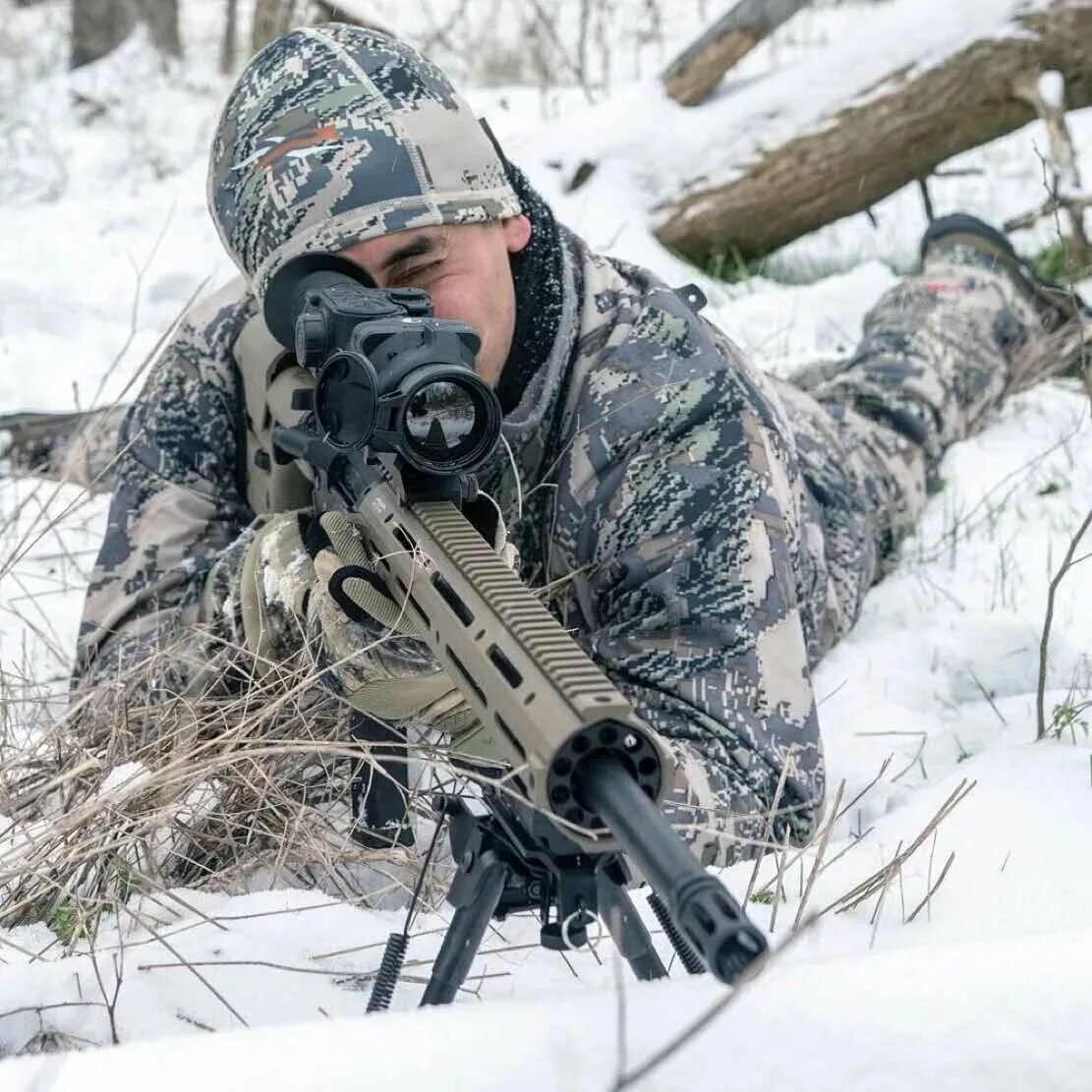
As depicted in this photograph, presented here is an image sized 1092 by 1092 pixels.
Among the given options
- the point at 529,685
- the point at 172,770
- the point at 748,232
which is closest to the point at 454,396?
the point at 529,685

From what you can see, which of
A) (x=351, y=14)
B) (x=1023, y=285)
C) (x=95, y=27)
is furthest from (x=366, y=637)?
(x=95, y=27)

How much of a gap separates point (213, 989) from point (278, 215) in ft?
4.47

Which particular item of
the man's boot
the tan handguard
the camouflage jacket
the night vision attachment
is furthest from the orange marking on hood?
the man's boot

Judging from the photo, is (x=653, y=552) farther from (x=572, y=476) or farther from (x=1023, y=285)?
(x=1023, y=285)

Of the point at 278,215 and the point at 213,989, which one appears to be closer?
the point at 213,989

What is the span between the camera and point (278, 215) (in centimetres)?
242

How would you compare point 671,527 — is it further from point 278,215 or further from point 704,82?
point 704,82

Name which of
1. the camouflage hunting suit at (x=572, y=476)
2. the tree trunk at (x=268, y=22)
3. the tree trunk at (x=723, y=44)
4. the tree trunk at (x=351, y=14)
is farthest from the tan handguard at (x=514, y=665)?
the tree trunk at (x=268, y=22)

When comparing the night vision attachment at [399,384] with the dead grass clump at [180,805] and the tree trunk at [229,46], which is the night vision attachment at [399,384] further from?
the tree trunk at [229,46]

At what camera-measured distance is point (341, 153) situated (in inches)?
93.6

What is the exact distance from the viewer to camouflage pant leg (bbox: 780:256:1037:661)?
132 inches

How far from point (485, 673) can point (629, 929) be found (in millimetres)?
278

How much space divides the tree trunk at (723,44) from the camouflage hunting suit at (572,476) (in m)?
3.03

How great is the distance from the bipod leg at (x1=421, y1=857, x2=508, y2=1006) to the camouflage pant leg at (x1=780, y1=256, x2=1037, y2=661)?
1.65 metres
